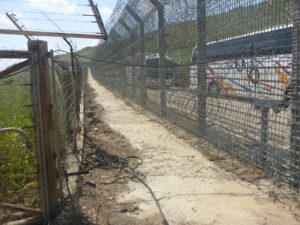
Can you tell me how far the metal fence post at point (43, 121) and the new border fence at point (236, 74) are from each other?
2.08 meters

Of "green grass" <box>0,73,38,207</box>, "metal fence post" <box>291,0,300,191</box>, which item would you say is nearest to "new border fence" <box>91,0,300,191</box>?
"metal fence post" <box>291,0,300,191</box>

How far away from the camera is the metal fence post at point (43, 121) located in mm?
3385

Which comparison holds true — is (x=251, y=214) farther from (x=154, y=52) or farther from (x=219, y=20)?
(x=154, y=52)

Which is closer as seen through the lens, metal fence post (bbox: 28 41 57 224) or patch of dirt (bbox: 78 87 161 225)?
metal fence post (bbox: 28 41 57 224)

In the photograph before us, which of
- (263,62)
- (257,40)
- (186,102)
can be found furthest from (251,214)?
(186,102)

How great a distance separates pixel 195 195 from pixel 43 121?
1743mm

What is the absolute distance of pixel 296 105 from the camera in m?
4.13

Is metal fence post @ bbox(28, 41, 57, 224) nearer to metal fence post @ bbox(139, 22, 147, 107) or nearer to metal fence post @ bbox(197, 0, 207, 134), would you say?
metal fence post @ bbox(197, 0, 207, 134)

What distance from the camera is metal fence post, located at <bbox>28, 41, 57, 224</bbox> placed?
338cm

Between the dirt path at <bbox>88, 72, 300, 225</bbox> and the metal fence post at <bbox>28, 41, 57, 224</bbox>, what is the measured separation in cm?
76

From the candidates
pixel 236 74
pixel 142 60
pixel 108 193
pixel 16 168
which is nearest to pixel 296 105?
pixel 236 74

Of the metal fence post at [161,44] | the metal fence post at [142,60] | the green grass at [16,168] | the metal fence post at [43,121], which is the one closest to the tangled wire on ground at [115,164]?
the green grass at [16,168]

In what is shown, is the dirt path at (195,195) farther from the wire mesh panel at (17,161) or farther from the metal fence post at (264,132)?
the wire mesh panel at (17,161)

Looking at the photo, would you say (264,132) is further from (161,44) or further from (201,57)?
(161,44)
